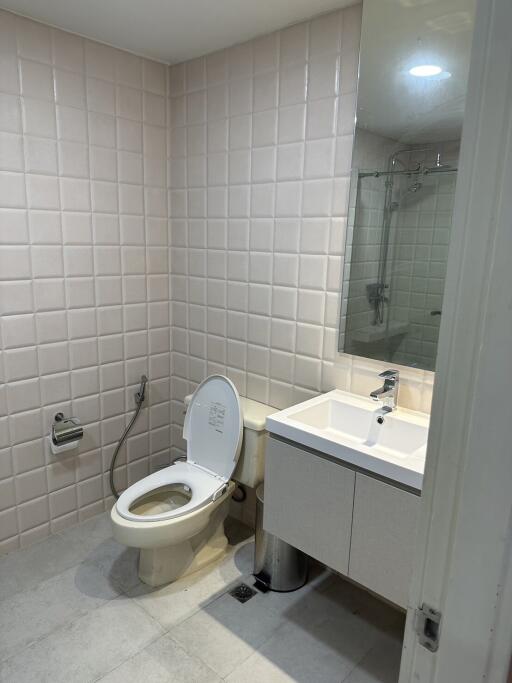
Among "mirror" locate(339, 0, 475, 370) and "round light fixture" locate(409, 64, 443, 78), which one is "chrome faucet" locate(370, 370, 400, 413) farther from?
"round light fixture" locate(409, 64, 443, 78)

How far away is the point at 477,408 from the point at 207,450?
5.89 ft

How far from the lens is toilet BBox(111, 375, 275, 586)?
1.88 m

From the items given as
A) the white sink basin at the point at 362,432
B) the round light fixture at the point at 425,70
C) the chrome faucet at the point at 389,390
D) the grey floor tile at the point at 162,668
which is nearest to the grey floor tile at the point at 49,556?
the grey floor tile at the point at 162,668

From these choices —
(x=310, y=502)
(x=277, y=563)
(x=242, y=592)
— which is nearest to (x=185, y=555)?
(x=242, y=592)

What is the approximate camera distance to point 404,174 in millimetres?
1727

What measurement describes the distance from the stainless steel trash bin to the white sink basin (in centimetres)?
46

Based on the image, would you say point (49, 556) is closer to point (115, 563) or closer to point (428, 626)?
point (115, 563)

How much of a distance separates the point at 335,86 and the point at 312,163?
0.28 meters

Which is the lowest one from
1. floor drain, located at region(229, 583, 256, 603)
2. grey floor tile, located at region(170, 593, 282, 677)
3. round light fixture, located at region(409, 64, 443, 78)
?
grey floor tile, located at region(170, 593, 282, 677)

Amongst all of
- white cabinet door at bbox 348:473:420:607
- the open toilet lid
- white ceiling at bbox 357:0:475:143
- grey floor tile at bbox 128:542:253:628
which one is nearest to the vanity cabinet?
white cabinet door at bbox 348:473:420:607

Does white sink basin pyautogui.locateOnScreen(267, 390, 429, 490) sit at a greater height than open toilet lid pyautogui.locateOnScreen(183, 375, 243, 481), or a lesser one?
greater

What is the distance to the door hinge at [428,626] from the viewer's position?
585 mm

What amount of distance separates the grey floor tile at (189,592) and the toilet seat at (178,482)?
307 mm

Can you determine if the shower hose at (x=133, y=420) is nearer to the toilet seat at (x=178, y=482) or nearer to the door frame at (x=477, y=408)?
the toilet seat at (x=178, y=482)
